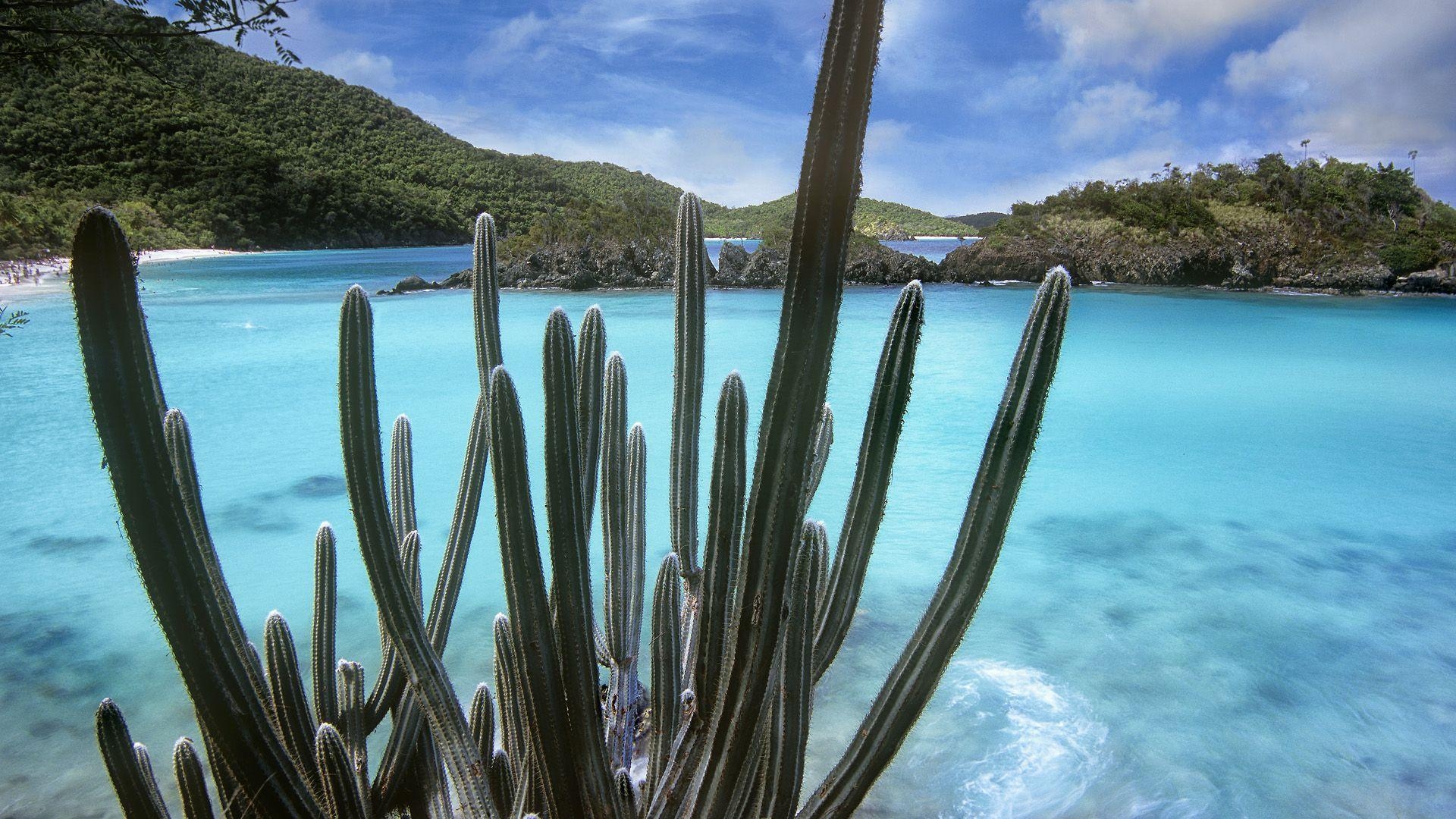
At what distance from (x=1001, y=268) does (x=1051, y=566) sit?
2577 cm

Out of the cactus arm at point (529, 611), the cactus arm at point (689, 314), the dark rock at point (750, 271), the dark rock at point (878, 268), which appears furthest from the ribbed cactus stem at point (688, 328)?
the dark rock at point (878, 268)

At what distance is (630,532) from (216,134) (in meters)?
31.6

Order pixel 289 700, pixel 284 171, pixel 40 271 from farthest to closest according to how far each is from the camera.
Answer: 1. pixel 284 171
2. pixel 40 271
3. pixel 289 700

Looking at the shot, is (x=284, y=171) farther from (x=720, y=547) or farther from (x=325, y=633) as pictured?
(x=720, y=547)

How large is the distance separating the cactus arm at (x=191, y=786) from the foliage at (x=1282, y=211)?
32821 mm

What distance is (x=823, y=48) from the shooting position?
949mm

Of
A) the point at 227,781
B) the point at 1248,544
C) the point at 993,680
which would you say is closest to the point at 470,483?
the point at 227,781

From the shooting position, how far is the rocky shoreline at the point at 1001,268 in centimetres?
2484

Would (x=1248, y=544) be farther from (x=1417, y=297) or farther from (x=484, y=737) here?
(x=1417, y=297)

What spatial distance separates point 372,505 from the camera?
4.38ft

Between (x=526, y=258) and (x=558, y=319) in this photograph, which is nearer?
(x=558, y=319)

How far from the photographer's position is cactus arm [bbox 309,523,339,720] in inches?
73.8

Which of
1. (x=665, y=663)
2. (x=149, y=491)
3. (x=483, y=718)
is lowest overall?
(x=483, y=718)

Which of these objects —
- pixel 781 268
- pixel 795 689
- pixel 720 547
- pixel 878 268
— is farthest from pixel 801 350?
pixel 878 268
